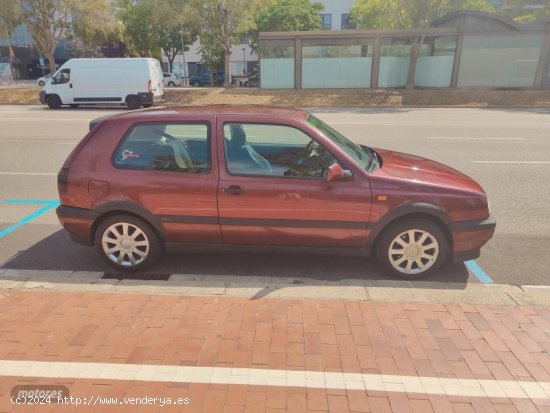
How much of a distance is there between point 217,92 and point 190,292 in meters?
22.3

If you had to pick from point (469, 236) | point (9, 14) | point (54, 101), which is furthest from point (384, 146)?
point (9, 14)

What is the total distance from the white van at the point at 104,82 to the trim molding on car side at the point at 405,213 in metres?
A: 19.2

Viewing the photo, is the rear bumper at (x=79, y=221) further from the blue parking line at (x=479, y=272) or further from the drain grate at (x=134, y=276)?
the blue parking line at (x=479, y=272)

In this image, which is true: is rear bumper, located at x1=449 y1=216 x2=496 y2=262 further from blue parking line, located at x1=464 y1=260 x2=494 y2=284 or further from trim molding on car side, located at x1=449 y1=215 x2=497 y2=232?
blue parking line, located at x1=464 y1=260 x2=494 y2=284

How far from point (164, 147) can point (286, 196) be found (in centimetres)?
128

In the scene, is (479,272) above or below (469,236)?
below

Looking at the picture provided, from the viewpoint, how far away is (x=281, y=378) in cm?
267

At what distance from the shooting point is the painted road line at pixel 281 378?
2.58m

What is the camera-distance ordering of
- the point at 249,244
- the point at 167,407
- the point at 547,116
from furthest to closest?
1. the point at 547,116
2. the point at 249,244
3. the point at 167,407

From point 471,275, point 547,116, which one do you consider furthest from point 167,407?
point 547,116

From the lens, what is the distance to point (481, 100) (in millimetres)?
21109

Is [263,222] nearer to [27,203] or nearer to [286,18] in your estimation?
[27,203]

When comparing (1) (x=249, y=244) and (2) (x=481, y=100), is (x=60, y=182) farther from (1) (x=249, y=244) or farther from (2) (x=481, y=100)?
(2) (x=481, y=100)

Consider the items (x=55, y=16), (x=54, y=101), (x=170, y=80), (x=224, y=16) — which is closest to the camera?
(x=54, y=101)
